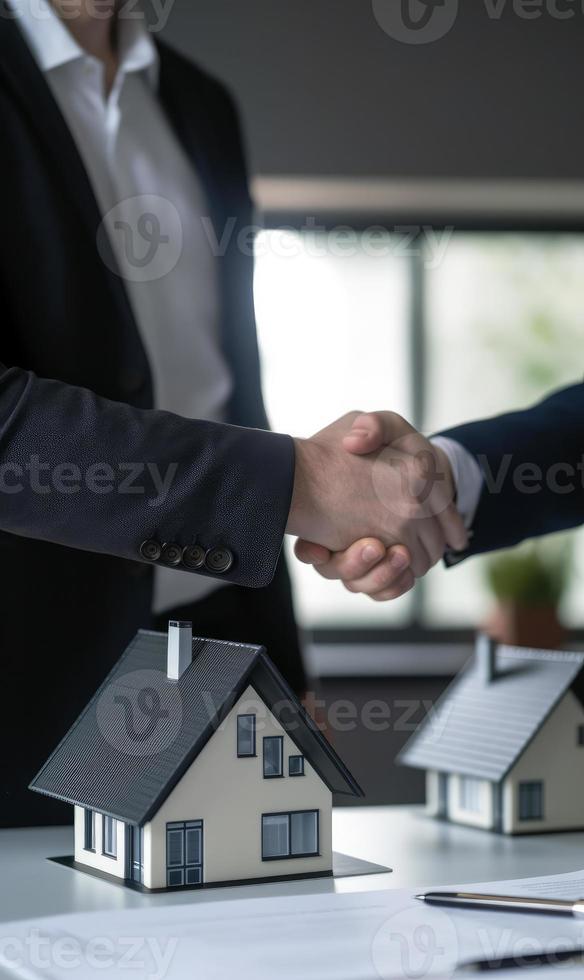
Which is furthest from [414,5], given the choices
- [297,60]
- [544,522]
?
[544,522]

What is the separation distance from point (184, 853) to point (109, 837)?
66mm

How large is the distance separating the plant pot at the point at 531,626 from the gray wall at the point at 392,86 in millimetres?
1201

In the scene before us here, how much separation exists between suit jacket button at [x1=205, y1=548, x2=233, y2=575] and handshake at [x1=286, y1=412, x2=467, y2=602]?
121 mm

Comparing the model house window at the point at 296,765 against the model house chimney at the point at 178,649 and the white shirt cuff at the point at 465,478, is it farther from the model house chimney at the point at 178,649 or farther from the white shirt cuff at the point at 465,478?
the white shirt cuff at the point at 465,478

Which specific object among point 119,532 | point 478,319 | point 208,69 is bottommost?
point 119,532

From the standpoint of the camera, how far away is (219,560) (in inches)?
42.5

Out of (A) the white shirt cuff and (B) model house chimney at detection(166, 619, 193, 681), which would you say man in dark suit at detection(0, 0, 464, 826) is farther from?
(B) model house chimney at detection(166, 619, 193, 681)

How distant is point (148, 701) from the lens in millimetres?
928

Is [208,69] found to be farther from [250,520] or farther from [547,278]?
[250,520]

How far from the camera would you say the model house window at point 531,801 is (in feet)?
3.64

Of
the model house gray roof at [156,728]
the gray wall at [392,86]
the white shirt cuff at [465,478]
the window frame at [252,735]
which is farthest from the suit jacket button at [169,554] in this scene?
the gray wall at [392,86]

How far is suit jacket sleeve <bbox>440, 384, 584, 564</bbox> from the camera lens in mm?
1406

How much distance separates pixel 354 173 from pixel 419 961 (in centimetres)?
281

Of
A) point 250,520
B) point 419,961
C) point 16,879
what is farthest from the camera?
point 250,520
